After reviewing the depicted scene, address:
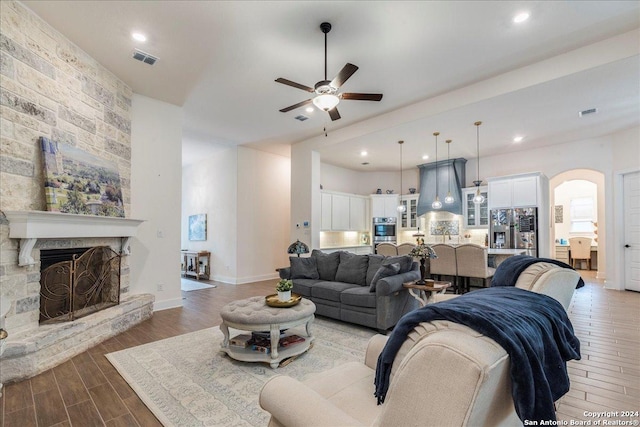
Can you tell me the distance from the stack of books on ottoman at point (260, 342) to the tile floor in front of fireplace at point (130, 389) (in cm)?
98

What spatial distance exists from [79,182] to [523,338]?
4.56 meters

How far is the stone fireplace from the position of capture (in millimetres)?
2840

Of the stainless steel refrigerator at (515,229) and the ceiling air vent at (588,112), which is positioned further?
the stainless steel refrigerator at (515,229)

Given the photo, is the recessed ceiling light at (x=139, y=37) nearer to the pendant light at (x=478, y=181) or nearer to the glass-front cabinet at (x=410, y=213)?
the pendant light at (x=478, y=181)

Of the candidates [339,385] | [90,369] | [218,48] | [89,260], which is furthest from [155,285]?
[339,385]

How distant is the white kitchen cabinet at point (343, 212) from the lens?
859 cm

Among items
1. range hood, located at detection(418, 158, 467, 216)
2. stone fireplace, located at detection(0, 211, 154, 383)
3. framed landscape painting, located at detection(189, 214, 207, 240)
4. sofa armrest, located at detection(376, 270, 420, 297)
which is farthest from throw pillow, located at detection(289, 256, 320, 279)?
range hood, located at detection(418, 158, 467, 216)

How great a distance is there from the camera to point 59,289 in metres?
3.51

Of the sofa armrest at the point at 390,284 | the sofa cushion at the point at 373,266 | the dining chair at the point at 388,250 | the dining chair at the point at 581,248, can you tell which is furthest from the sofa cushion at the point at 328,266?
the dining chair at the point at 581,248

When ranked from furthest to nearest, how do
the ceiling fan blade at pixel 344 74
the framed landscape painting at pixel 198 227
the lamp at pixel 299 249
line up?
the framed landscape painting at pixel 198 227 → the lamp at pixel 299 249 → the ceiling fan blade at pixel 344 74

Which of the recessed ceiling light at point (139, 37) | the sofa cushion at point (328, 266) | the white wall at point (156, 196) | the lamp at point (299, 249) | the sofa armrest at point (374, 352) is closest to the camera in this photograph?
the sofa armrest at point (374, 352)

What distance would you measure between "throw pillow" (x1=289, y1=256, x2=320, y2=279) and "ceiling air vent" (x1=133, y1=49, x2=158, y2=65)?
356 centimetres

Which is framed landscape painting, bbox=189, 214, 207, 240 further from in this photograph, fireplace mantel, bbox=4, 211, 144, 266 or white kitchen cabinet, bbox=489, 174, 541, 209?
white kitchen cabinet, bbox=489, 174, 541, 209

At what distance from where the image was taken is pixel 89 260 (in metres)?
3.90
